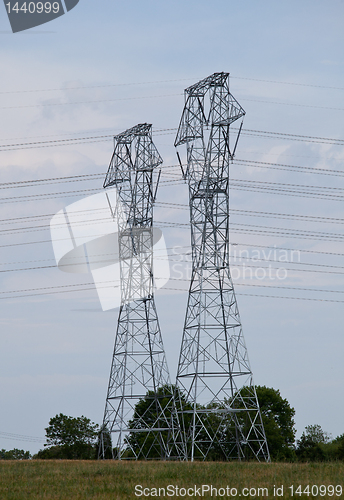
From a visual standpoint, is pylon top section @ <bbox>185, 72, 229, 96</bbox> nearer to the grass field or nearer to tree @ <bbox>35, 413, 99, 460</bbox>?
the grass field

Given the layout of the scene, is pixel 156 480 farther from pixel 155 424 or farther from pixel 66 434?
pixel 66 434

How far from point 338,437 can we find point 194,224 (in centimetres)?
7826

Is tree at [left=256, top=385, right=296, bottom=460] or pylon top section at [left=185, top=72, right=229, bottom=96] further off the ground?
pylon top section at [left=185, top=72, right=229, bottom=96]

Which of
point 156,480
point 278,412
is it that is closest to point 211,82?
point 156,480

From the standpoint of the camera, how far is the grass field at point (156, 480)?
17.3m

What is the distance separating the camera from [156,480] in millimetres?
20125

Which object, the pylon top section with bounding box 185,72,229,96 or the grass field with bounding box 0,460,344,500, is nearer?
the grass field with bounding box 0,460,344,500

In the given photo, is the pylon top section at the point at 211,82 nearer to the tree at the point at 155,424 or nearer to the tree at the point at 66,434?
the tree at the point at 155,424

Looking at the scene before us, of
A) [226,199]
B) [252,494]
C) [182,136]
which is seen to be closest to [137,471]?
[252,494]

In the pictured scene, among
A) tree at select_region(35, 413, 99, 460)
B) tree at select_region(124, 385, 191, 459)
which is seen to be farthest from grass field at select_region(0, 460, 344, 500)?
tree at select_region(35, 413, 99, 460)

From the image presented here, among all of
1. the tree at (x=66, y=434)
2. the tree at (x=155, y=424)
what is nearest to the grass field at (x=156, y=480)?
the tree at (x=155, y=424)

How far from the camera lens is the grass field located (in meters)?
17.3

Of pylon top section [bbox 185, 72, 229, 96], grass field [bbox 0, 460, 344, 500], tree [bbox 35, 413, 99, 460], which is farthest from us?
tree [bbox 35, 413, 99, 460]

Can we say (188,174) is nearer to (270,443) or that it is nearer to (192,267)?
(192,267)
